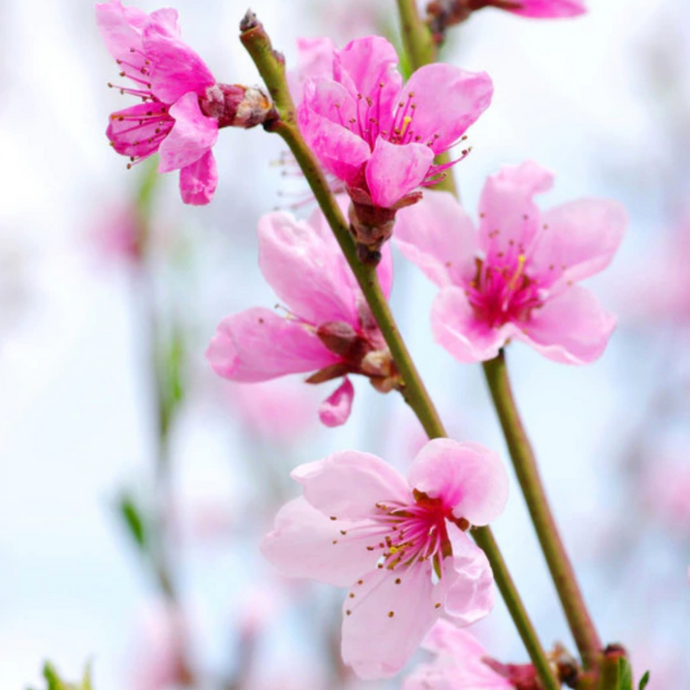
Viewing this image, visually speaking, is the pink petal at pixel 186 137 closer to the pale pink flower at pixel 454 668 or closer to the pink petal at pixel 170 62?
the pink petal at pixel 170 62

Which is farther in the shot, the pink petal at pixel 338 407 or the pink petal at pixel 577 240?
the pink petal at pixel 577 240

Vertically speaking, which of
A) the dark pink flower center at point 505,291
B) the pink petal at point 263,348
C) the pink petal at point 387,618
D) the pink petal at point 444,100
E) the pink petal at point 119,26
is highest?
the pink petal at point 119,26

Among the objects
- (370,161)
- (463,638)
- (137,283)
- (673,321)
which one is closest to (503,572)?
(463,638)

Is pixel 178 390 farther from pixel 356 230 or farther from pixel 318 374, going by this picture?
pixel 356 230

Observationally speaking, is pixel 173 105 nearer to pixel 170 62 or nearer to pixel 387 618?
pixel 170 62

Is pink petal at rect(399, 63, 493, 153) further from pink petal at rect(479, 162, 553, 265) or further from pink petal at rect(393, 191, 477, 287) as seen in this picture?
pink petal at rect(479, 162, 553, 265)

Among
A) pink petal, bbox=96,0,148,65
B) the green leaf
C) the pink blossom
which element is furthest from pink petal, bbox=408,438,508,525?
the green leaf

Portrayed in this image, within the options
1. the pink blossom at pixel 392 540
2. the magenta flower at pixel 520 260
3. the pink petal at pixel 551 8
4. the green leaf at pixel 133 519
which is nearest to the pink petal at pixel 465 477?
the pink blossom at pixel 392 540

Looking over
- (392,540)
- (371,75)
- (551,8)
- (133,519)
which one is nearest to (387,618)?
(392,540)
